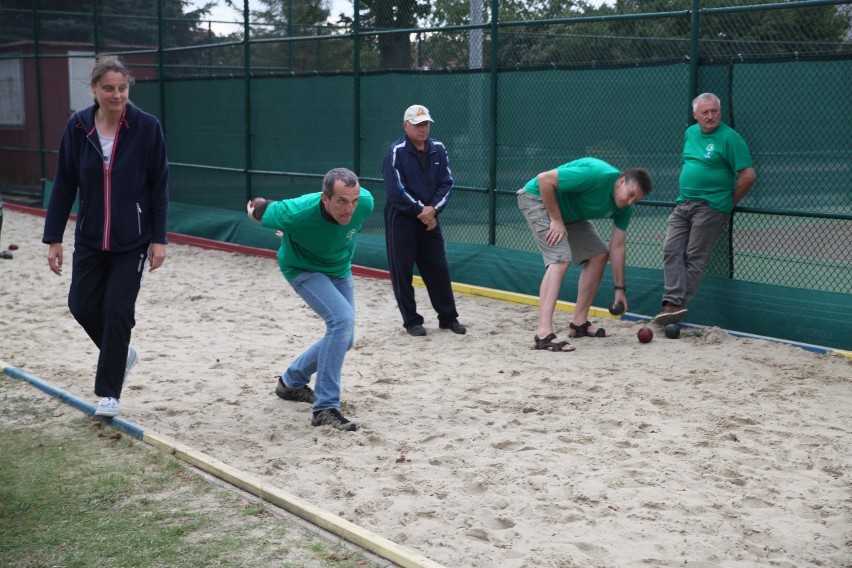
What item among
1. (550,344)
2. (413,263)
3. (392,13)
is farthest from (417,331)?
(392,13)

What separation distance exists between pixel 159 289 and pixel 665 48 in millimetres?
6660

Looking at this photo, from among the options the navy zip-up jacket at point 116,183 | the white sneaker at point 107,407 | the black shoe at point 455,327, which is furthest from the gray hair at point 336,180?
the black shoe at point 455,327

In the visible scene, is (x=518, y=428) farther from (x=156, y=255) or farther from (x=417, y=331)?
(x=417, y=331)

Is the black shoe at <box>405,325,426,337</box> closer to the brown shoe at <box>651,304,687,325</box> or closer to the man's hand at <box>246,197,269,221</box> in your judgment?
the brown shoe at <box>651,304,687,325</box>

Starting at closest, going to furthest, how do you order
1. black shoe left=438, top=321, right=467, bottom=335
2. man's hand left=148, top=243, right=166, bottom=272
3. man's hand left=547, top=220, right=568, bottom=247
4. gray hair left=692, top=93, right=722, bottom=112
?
1. man's hand left=148, top=243, right=166, bottom=272
2. man's hand left=547, top=220, right=568, bottom=247
3. gray hair left=692, top=93, right=722, bottom=112
4. black shoe left=438, top=321, right=467, bottom=335

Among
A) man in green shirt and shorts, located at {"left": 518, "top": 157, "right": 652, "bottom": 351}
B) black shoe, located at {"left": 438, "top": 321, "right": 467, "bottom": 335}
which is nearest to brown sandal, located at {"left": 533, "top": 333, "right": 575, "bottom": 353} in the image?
man in green shirt and shorts, located at {"left": 518, "top": 157, "right": 652, "bottom": 351}

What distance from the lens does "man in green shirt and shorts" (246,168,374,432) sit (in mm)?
5688

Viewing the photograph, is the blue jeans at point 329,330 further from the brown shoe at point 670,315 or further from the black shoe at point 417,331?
the brown shoe at point 670,315

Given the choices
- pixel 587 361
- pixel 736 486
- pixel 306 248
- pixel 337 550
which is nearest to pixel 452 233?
pixel 587 361

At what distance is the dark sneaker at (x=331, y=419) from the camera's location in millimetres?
5863

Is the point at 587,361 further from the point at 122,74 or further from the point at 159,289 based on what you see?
the point at 159,289

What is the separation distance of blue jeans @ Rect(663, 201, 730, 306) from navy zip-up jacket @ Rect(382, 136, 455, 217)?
1.95 meters

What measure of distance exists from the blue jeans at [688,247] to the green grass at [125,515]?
4.70 metres

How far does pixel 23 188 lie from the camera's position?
1905 centimetres
